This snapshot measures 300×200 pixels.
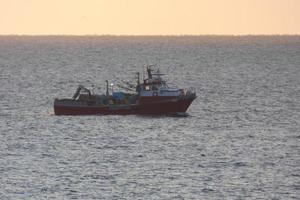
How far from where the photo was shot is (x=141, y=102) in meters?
122

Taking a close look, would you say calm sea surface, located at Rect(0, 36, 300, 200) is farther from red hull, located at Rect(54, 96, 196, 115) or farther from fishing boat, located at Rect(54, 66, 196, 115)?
fishing boat, located at Rect(54, 66, 196, 115)

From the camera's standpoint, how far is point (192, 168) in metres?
87.2

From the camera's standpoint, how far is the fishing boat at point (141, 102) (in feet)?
400

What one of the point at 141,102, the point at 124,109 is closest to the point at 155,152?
the point at 141,102

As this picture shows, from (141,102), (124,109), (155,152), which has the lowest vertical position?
(155,152)

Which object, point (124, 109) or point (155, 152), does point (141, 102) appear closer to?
point (124, 109)

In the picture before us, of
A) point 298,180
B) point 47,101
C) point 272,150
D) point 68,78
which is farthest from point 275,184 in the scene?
point 68,78

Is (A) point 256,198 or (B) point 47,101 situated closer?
(A) point 256,198

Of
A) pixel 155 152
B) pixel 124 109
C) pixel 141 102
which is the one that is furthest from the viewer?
pixel 124 109

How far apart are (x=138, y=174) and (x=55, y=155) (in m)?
11.1

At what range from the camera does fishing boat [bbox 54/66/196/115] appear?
12181 centimetres

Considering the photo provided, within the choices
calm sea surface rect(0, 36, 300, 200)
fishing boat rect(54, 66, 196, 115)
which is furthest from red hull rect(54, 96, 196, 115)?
calm sea surface rect(0, 36, 300, 200)

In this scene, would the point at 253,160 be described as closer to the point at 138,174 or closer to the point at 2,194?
the point at 138,174

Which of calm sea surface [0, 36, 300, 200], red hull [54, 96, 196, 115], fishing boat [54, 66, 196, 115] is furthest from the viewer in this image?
red hull [54, 96, 196, 115]
